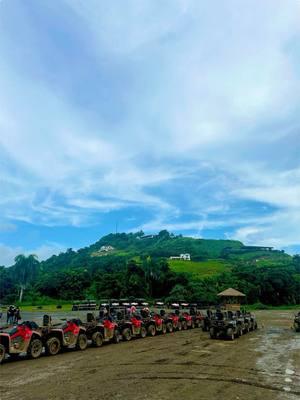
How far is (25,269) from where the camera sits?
270 ft

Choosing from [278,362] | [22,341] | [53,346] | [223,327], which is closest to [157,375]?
[278,362]

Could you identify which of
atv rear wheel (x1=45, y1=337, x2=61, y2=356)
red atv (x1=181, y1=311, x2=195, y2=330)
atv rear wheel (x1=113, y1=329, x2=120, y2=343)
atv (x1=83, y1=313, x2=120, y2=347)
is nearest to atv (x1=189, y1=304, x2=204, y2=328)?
red atv (x1=181, y1=311, x2=195, y2=330)

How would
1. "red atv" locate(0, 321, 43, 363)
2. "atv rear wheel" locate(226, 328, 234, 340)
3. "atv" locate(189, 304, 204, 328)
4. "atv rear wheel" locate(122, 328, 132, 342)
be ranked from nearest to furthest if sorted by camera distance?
"red atv" locate(0, 321, 43, 363)
"atv rear wheel" locate(122, 328, 132, 342)
"atv rear wheel" locate(226, 328, 234, 340)
"atv" locate(189, 304, 204, 328)

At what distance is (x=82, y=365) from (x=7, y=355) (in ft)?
13.0

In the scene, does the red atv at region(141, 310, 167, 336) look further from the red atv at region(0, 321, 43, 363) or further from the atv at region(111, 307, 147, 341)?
the red atv at region(0, 321, 43, 363)

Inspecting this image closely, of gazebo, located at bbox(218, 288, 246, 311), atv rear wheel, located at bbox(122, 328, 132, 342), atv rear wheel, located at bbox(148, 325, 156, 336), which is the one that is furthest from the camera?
gazebo, located at bbox(218, 288, 246, 311)

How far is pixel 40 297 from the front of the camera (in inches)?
3199

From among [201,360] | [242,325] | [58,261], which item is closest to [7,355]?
[201,360]

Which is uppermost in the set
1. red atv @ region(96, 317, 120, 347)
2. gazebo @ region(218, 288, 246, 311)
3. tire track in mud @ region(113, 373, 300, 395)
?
gazebo @ region(218, 288, 246, 311)

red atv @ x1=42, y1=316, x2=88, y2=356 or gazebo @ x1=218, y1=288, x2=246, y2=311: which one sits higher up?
gazebo @ x1=218, y1=288, x2=246, y2=311

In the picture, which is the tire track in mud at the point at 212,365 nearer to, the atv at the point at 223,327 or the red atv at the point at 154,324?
the atv at the point at 223,327

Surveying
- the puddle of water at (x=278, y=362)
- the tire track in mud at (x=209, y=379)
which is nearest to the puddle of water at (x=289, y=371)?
the puddle of water at (x=278, y=362)

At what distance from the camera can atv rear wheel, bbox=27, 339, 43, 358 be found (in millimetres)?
14609

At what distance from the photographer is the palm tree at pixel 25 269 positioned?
81812mm
